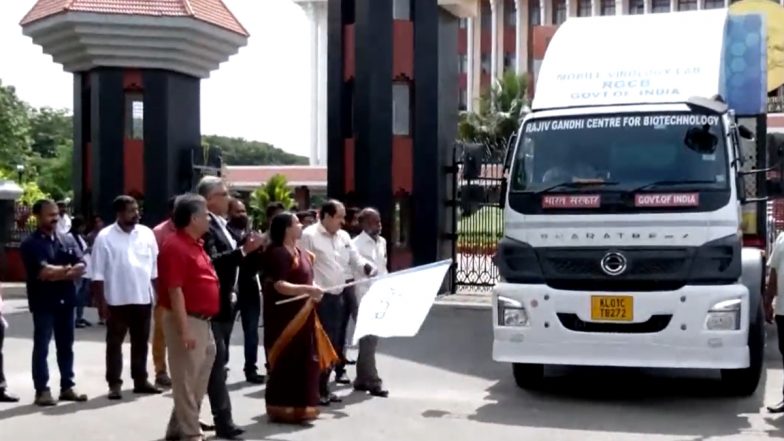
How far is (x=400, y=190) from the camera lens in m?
20.7

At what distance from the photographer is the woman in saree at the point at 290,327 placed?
8.55 m

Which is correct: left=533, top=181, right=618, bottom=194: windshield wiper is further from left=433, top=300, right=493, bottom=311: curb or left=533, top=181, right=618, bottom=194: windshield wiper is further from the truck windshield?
left=433, top=300, right=493, bottom=311: curb

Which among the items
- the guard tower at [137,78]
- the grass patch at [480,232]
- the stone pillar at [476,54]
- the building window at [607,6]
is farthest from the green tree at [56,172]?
the grass patch at [480,232]

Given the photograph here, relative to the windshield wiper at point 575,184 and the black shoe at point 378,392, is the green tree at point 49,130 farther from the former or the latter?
the windshield wiper at point 575,184

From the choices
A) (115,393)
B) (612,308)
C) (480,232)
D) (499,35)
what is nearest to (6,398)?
(115,393)

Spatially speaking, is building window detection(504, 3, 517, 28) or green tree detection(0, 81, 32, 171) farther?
building window detection(504, 3, 517, 28)

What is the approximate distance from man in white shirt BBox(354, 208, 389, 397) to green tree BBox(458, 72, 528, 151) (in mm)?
35519

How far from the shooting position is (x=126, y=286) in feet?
32.4

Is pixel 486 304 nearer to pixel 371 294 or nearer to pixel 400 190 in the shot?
pixel 400 190

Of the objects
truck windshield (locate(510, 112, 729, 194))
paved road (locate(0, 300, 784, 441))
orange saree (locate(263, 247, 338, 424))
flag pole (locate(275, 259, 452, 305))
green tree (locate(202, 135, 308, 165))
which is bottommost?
paved road (locate(0, 300, 784, 441))

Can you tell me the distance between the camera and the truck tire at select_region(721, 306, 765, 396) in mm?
9922

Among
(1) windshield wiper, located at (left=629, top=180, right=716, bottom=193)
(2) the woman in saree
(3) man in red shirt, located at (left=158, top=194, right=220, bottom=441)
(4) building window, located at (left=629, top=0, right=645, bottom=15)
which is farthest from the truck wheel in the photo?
(4) building window, located at (left=629, top=0, right=645, bottom=15)

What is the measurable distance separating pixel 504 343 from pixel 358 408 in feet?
4.68

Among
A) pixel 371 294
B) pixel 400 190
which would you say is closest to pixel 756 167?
pixel 371 294
